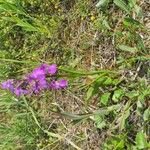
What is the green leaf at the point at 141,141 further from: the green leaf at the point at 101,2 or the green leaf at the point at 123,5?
the green leaf at the point at 101,2

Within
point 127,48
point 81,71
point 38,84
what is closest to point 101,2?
point 127,48

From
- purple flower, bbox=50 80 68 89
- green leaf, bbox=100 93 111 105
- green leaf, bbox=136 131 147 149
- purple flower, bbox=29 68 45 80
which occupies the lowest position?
green leaf, bbox=136 131 147 149

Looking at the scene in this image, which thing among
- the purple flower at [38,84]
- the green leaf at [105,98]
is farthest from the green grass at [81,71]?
the purple flower at [38,84]

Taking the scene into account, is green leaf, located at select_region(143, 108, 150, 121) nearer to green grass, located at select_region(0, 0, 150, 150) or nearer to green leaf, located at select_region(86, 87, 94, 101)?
green grass, located at select_region(0, 0, 150, 150)

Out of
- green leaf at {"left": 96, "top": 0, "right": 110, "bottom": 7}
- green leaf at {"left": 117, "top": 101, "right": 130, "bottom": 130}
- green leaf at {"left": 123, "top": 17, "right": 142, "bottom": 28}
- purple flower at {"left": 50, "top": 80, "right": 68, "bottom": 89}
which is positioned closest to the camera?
purple flower at {"left": 50, "top": 80, "right": 68, "bottom": 89}

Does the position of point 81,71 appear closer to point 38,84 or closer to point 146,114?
point 38,84

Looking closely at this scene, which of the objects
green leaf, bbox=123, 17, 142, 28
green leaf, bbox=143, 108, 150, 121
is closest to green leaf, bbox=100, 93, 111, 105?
green leaf, bbox=143, 108, 150, 121

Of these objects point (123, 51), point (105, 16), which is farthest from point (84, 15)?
→ point (123, 51)

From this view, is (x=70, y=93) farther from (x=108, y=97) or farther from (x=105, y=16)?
(x=105, y=16)
